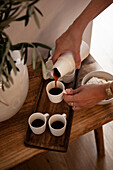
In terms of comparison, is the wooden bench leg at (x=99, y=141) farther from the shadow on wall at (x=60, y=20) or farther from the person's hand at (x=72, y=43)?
the shadow on wall at (x=60, y=20)

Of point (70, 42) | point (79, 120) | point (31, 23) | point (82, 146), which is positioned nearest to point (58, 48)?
point (70, 42)

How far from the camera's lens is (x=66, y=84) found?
3.88ft

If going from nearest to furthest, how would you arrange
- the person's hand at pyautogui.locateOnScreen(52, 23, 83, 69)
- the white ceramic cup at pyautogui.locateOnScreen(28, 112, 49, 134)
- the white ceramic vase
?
the white ceramic vase → the white ceramic cup at pyautogui.locateOnScreen(28, 112, 49, 134) → the person's hand at pyautogui.locateOnScreen(52, 23, 83, 69)

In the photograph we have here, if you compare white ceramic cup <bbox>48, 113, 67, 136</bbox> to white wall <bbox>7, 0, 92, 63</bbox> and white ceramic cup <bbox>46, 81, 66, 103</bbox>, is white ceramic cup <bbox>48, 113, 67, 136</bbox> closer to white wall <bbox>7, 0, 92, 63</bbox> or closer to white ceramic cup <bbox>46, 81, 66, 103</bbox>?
white ceramic cup <bbox>46, 81, 66, 103</bbox>

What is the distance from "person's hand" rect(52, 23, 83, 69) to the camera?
3.44ft

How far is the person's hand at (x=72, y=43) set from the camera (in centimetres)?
105

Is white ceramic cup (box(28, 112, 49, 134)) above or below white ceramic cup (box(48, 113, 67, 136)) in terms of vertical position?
above

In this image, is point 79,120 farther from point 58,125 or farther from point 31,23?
point 31,23

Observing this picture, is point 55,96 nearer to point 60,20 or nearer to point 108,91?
point 108,91

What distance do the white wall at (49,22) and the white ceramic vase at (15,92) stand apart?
0.26m

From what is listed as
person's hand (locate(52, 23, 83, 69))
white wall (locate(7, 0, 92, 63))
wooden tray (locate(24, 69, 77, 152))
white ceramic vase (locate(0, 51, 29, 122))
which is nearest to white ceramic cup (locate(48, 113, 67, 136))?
wooden tray (locate(24, 69, 77, 152))

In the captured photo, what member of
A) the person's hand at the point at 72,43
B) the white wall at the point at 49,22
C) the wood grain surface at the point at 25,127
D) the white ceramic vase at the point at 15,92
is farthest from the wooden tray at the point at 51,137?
the white wall at the point at 49,22

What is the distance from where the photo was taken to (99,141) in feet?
4.49

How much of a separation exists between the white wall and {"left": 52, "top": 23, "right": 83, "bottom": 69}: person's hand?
0.15 metres
